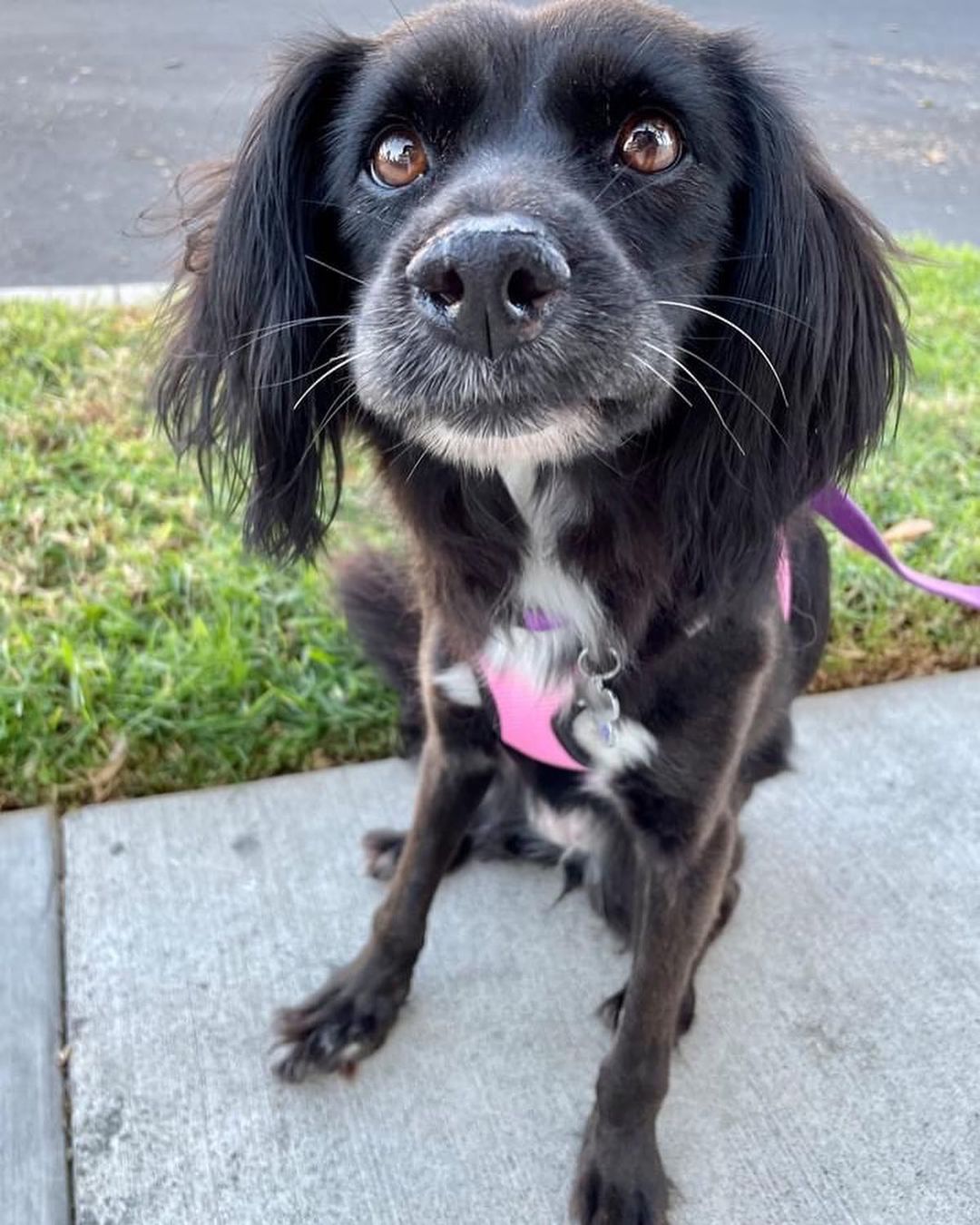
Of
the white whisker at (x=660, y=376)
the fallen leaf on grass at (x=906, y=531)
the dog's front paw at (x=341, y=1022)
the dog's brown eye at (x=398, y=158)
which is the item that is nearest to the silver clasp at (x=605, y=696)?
the white whisker at (x=660, y=376)

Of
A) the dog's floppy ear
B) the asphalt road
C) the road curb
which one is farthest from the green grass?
the asphalt road

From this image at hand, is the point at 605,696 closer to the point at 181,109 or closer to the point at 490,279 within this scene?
the point at 490,279

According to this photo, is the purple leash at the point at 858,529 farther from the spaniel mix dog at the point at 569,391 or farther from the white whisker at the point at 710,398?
the white whisker at the point at 710,398

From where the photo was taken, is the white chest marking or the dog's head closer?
the dog's head

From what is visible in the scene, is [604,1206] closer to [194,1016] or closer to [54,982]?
[194,1016]

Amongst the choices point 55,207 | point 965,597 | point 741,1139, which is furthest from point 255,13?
point 741,1139

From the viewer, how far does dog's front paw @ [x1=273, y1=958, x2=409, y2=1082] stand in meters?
2.16

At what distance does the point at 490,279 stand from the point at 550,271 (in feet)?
0.27

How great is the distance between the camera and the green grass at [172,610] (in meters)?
2.79

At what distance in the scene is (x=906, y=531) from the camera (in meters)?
3.53

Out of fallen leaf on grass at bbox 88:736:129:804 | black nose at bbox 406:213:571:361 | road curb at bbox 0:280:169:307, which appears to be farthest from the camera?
road curb at bbox 0:280:169:307

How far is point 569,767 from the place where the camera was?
2.14m

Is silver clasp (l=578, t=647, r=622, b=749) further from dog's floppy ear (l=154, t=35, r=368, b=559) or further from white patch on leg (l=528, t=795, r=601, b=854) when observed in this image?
dog's floppy ear (l=154, t=35, r=368, b=559)

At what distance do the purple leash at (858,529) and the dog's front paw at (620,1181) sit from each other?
112 cm
